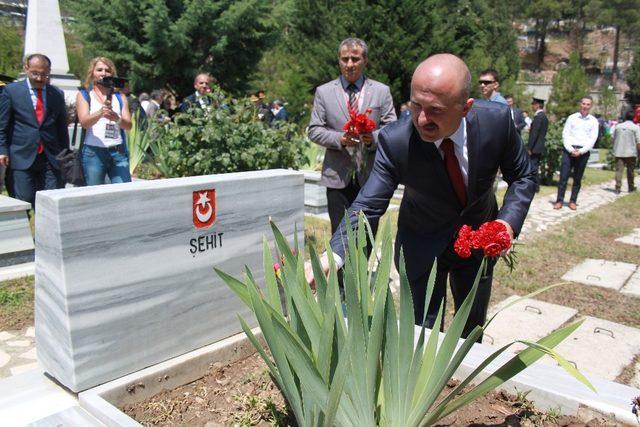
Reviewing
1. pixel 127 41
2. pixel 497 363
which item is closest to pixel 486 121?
pixel 497 363

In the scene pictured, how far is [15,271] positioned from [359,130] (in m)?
3.08

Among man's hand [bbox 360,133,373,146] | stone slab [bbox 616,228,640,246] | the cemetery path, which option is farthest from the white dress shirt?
man's hand [bbox 360,133,373,146]

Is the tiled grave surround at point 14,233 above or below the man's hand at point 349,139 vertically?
below

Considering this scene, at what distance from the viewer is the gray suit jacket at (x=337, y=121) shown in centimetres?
414

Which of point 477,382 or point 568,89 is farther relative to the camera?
point 568,89

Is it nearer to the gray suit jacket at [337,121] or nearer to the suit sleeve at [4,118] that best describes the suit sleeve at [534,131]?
the gray suit jacket at [337,121]

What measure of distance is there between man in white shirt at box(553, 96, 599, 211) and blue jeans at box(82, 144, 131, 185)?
716cm

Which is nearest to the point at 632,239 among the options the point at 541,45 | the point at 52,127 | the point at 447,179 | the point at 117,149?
the point at 447,179

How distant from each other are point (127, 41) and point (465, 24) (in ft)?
66.5

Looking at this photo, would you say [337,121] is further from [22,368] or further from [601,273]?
[601,273]

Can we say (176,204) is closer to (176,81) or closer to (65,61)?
(65,61)

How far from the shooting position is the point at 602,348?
3.72m

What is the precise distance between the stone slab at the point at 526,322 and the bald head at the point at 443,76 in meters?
2.12

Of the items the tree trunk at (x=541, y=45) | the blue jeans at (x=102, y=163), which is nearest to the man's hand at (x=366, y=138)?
the blue jeans at (x=102, y=163)
